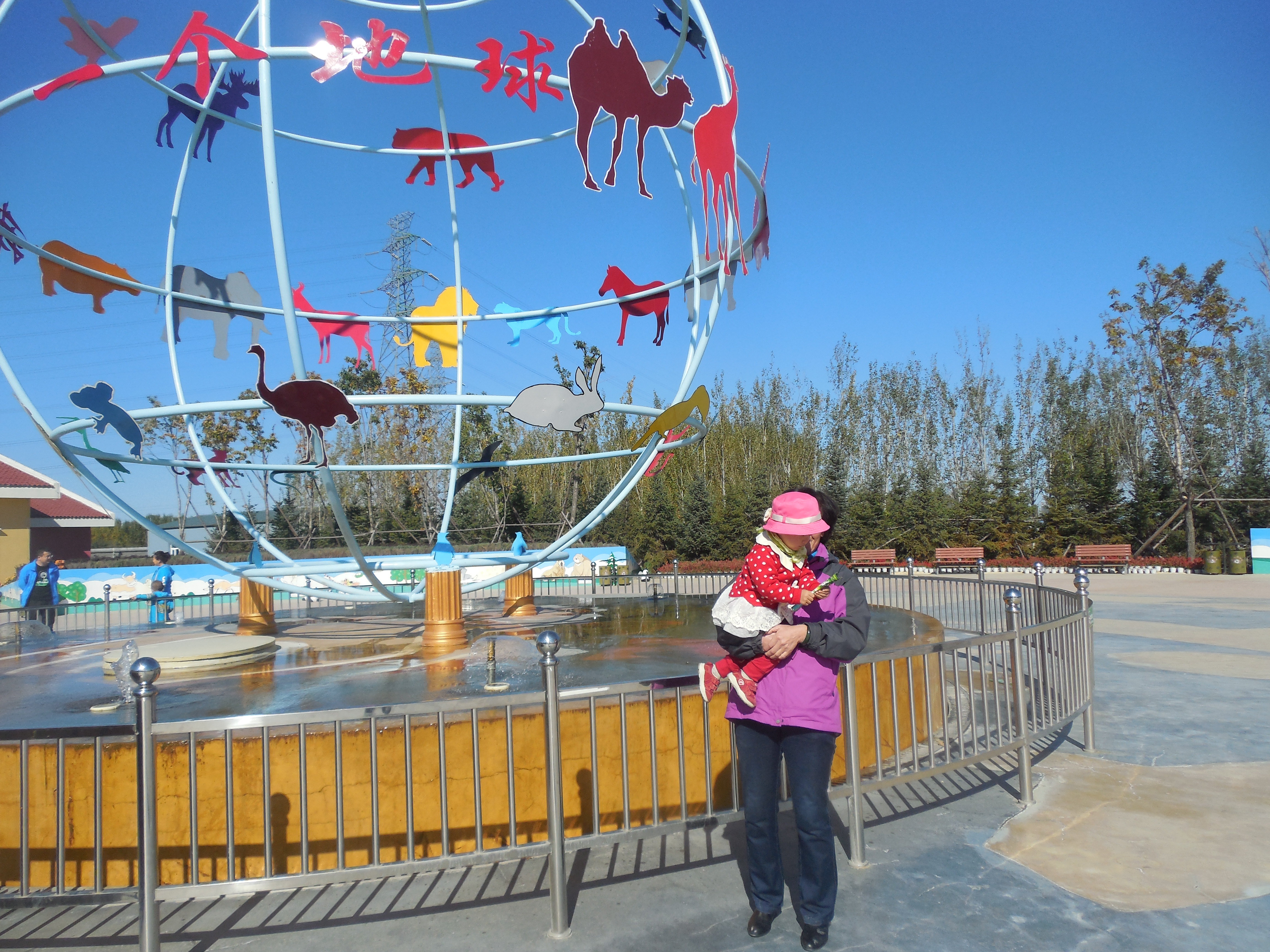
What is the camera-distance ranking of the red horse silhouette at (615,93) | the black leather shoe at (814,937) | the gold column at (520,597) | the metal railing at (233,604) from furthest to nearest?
the metal railing at (233,604)
the gold column at (520,597)
the red horse silhouette at (615,93)
the black leather shoe at (814,937)

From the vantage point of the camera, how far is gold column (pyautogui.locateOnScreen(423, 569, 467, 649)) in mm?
7691

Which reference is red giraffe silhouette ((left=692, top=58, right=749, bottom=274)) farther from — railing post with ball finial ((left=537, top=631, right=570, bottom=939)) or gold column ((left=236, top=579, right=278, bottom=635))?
gold column ((left=236, top=579, right=278, bottom=635))

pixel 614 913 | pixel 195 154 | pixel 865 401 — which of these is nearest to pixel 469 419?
pixel 195 154

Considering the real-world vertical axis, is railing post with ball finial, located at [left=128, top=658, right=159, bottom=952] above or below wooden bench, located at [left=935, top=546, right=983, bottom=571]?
above

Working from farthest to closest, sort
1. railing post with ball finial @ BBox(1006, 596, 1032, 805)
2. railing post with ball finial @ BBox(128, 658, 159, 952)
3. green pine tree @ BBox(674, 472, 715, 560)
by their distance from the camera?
green pine tree @ BBox(674, 472, 715, 560)
railing post with ball finial @ BBox(1006, 596, 1032, 805)
railing post with ball finial @ BBox(128, 658, 159, 952)

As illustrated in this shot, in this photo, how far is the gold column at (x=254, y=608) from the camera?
8766 mm

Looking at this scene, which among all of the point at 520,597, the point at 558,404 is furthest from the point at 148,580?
the point at 558,404

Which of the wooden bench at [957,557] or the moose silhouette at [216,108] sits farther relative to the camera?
the wooden bench at [957,557]

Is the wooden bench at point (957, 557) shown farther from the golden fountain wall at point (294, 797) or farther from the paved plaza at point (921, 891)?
the golden fountain wall at point (294, 797)

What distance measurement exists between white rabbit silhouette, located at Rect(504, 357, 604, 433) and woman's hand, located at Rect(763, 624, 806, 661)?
371 cm

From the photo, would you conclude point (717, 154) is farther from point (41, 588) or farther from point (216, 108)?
point (41, 588)

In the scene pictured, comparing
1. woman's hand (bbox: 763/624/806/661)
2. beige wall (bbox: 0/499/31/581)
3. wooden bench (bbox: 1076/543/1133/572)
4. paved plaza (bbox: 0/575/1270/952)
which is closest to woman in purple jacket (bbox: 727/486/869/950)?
woman's hand (bbox: 763/624/806/661)

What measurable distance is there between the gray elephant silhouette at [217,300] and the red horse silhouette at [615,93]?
537 centimetres

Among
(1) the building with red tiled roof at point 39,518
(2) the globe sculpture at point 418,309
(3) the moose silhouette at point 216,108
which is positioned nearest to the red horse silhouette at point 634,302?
(2) the globe sculpture at point 418,309
